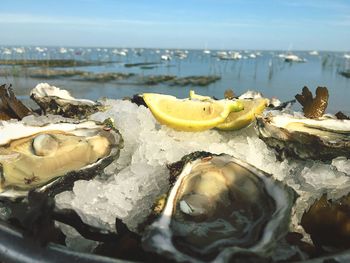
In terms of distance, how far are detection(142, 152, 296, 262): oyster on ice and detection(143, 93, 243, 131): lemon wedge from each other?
8.0 inches

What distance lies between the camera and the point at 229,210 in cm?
85

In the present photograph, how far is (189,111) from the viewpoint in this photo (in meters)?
1.21

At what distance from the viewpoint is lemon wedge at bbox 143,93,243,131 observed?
1118 millimetres

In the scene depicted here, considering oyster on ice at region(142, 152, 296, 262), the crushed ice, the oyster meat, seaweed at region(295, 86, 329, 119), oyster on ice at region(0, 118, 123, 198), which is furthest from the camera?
the oyster meat

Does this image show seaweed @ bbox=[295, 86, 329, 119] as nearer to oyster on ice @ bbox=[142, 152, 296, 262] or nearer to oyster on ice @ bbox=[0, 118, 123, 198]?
oyster on ice @ bbox=[142, 152, 296, 262]

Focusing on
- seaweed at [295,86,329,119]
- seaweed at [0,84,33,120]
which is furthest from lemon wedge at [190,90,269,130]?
seaweed at [0,84,33,120]

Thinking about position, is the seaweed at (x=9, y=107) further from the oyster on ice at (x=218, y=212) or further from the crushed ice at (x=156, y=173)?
the oyster on ice at (x=218, y=212)

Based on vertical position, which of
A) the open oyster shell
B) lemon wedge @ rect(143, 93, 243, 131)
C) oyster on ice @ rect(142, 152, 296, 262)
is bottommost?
oyster on ice @ rect(142, 152, 296, 262)

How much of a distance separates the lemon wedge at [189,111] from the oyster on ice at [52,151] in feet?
0.53

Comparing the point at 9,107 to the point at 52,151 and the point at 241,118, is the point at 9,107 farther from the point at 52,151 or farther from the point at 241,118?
the point at 241,118

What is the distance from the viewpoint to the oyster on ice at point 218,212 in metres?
0.62

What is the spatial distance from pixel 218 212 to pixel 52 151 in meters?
0.53

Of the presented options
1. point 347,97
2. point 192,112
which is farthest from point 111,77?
point 192,112

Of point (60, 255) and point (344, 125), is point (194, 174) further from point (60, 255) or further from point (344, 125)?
point (344, 125)
